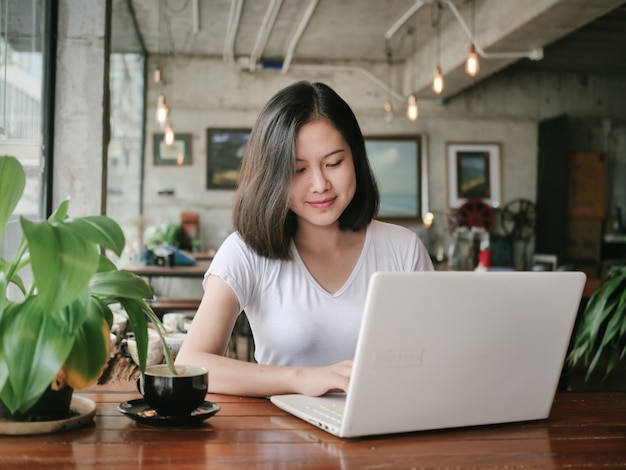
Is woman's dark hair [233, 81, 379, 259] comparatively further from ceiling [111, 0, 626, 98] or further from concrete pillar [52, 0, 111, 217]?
ceiling [111, 0, 626, 98]

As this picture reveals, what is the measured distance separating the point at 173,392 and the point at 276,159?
738mm

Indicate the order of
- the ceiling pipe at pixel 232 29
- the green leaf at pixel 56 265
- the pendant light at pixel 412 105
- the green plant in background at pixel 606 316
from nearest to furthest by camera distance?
the green leaf at pixel 56 265 < the green plant in background at pixel 606 316 < the pendant light at pixel 412 105 < the ceiling pipe at pixel 232 29

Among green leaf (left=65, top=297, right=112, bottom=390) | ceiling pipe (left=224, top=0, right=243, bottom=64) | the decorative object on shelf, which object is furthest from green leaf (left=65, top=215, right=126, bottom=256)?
the decorative object on shelf

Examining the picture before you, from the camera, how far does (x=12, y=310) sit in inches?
43.6

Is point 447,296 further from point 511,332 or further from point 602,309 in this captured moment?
point 602,309

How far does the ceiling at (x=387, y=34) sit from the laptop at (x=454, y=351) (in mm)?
4758

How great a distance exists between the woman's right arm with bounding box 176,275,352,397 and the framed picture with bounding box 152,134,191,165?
794 cm

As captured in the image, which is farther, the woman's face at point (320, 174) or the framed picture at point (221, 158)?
the framed picture at point (221, 158)

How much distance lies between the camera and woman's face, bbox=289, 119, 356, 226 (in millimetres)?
1832

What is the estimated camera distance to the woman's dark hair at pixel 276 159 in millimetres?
1824

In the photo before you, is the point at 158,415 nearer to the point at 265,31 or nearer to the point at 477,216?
the point at 265,31

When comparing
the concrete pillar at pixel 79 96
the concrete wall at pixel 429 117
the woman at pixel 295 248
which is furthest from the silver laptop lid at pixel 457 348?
the concrete wall at pixel 429 117

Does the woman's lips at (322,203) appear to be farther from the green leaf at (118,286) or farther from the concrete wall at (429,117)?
the concrete wall at (429,117)

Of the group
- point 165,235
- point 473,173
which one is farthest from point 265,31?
point 473,173
